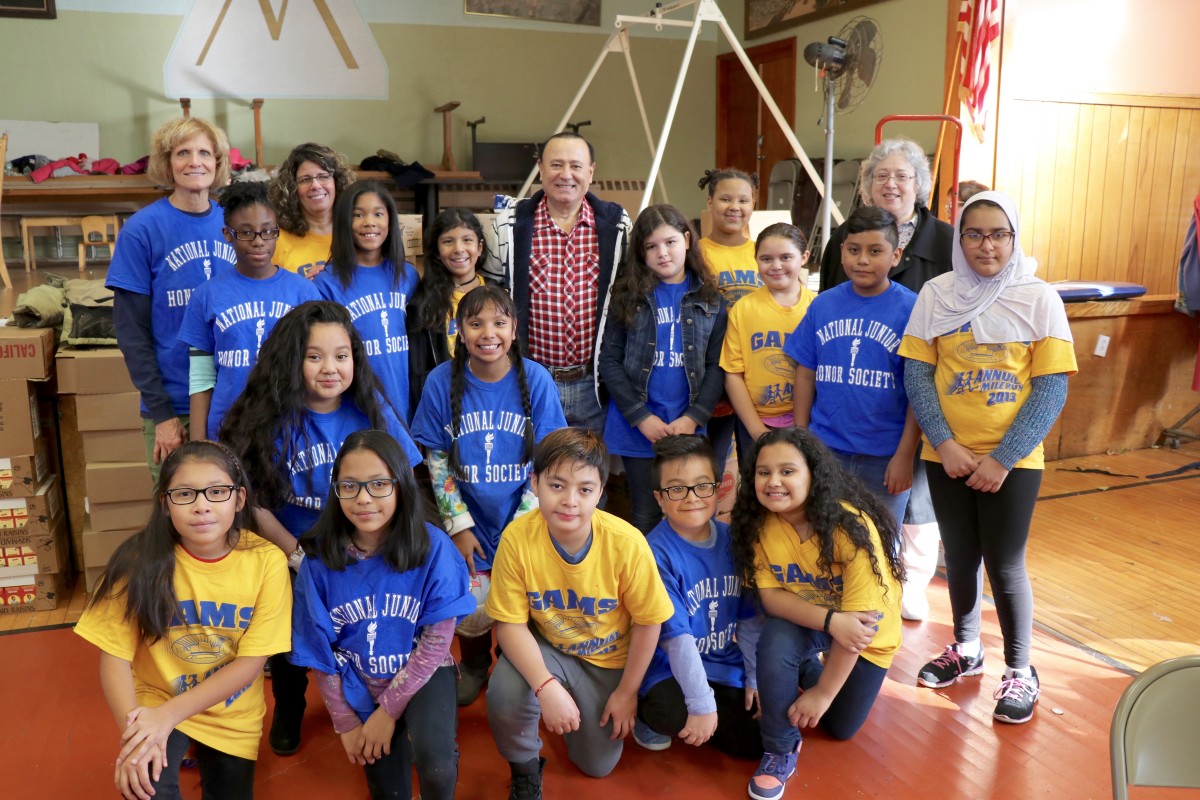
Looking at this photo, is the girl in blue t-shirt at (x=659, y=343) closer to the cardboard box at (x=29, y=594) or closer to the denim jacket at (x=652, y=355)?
the denim jacket at (x=652, y=355)

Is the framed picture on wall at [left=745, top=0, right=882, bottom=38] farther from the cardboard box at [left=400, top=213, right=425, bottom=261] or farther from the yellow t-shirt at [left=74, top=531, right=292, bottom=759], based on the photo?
the yellow t-shirt at [left=74, top=531, right=292, bottom=759]

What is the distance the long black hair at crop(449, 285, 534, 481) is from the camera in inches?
87.9

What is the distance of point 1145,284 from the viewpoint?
5.51m

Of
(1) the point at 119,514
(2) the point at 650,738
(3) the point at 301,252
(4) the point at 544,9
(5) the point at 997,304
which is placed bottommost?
(2) the point at 650,738

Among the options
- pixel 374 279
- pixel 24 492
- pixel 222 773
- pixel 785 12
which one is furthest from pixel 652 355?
pixel 785 12

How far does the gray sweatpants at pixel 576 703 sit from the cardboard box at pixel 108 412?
179 centimetres

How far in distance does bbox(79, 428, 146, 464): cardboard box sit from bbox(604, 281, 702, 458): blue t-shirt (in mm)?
1638

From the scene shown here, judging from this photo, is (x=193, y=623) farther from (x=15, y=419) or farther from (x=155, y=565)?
(x=15, y=419)

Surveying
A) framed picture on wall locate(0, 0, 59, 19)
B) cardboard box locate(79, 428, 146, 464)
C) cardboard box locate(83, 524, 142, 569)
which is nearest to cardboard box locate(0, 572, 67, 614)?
cardboard box locate(83, 524, 142, 569)

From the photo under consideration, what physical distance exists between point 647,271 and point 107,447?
1929mm

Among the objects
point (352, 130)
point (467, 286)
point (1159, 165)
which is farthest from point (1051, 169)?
point (352, 130)

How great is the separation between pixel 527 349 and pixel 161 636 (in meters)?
1.31

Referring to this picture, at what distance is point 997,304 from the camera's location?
85.0 inches

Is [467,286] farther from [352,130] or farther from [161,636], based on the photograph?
[352,130]
